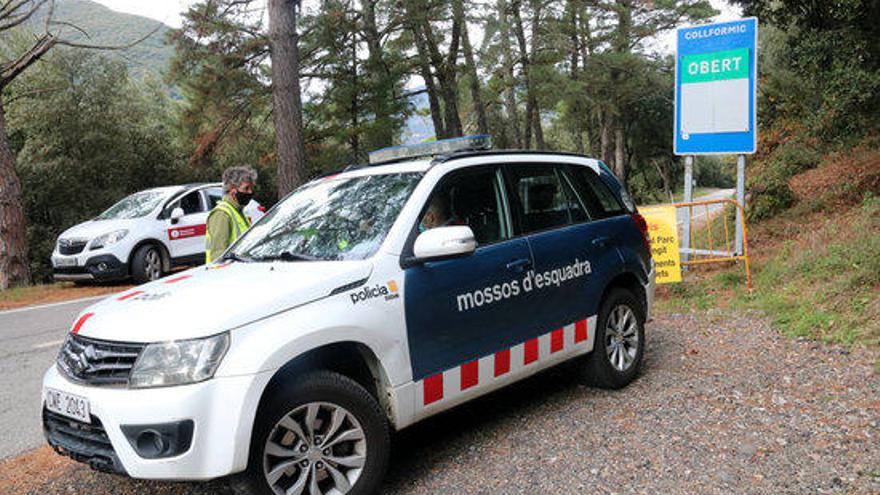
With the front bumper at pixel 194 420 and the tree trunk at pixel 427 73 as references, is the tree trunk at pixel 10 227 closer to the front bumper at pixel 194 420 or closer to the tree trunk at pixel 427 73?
the tree trunk at pixel 427 73

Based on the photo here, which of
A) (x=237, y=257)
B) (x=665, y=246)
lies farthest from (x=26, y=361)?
(x=665, y=246)

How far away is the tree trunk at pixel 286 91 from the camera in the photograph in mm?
10906

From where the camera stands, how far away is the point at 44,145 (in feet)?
71.3

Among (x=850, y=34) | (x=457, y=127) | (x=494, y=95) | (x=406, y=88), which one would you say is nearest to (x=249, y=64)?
(x=406, y=88)

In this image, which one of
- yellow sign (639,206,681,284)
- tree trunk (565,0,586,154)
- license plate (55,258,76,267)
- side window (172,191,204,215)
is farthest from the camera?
tree trunk (565,0,586,154)

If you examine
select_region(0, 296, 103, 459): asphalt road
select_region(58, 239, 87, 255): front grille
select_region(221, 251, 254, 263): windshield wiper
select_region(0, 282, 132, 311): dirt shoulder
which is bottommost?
select_region(0, 282, 132, 311): dirt shoulder

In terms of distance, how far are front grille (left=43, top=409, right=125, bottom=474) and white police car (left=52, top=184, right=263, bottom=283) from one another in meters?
8.14

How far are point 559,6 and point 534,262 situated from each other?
26.7m

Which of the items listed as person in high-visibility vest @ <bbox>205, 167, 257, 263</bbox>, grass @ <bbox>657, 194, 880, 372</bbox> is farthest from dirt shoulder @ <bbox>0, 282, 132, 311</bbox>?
grass @ <bbox>657, 194, 880, 372</bbox>

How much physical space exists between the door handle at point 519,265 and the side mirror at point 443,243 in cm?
60

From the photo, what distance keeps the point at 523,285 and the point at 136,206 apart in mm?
10717

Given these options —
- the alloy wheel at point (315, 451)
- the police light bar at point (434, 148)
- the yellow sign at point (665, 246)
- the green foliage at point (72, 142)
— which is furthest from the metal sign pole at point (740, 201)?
the green foliage at point (72, 142)

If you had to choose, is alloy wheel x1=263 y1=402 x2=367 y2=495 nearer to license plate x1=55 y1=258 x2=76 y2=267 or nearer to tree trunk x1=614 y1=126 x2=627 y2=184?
license plate x1=55 y1=258 x2=76 y2=267

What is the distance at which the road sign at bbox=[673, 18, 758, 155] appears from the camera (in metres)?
8.49
